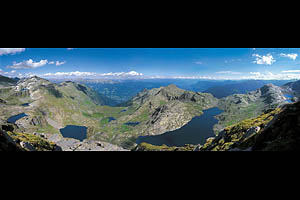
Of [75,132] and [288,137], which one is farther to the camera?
[75,132]

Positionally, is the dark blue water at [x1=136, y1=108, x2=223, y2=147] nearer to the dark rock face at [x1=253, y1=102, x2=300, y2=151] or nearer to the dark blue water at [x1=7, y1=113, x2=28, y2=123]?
the dark blue water at [x1=7, y1=113, x2=28, y2=123]

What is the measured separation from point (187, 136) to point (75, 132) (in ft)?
423

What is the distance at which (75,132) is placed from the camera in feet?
569

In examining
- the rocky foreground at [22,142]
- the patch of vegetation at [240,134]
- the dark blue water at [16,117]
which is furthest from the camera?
the dark blue water at [16,117]

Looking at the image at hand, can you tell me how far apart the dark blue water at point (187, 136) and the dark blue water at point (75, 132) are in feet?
219

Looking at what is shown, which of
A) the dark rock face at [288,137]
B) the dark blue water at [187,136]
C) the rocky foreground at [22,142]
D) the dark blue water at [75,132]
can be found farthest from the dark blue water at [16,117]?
the dark rock face at [288,137]

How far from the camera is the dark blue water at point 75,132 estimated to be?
16285 centimetres

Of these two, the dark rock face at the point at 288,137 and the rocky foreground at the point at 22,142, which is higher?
the dark rock face at the point at 288,137

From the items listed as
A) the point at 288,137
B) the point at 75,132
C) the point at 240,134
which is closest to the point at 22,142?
the point at 288,137

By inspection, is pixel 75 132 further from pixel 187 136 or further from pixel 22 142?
pixel 22 142

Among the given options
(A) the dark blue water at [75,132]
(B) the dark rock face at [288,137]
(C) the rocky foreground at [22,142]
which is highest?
(B) the dark rock face at [288,137]

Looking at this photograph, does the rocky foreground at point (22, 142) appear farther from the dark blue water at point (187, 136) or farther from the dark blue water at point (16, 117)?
the dark blue water at point (16, 117)
